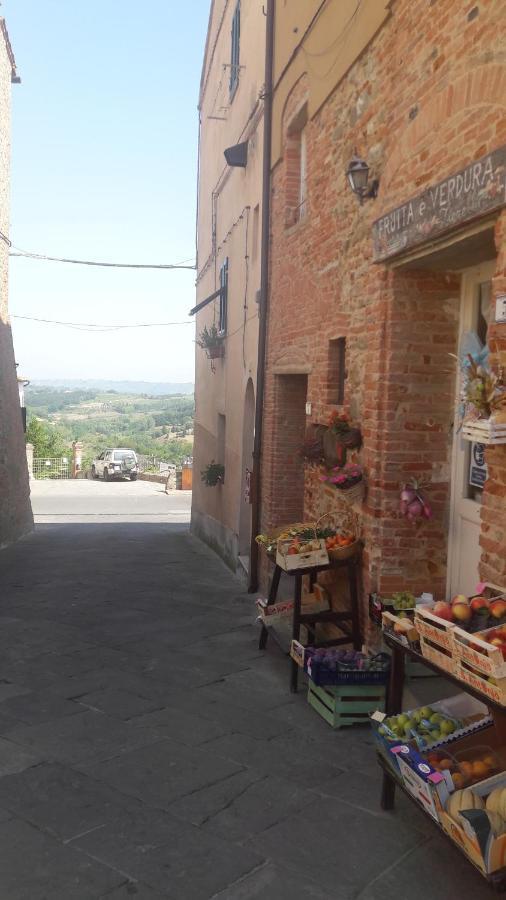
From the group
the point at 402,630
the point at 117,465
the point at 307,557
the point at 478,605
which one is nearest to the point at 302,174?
the point at 307,557

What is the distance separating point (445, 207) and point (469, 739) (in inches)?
105

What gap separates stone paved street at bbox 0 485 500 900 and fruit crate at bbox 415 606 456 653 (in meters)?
0.90

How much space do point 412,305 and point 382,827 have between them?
3.06 meters

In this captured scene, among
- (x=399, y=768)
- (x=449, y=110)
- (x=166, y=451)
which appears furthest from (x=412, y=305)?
(x=166, y=451)

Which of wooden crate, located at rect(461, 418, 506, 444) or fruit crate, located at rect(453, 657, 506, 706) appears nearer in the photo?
fruit crate, located at rect(453, 657, 506, 706)

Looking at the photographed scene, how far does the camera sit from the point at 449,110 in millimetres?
3986

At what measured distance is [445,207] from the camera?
3967mm

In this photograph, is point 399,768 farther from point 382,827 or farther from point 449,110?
point 449,110

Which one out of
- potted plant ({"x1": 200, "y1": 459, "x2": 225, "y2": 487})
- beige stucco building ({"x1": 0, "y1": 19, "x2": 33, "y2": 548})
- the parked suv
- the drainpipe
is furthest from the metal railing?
the drainpipe

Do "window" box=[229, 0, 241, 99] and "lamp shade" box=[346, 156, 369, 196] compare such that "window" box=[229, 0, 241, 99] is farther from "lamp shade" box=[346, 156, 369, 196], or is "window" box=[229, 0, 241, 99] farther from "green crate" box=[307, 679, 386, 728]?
"green crate" box=[307, 679, 386, 728]

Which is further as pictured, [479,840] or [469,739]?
[469,739]

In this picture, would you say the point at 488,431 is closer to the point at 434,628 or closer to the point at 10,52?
the point at 434,628

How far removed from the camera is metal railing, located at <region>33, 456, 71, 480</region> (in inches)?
1574

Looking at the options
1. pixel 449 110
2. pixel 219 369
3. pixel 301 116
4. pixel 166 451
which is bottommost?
pixel 166 451
